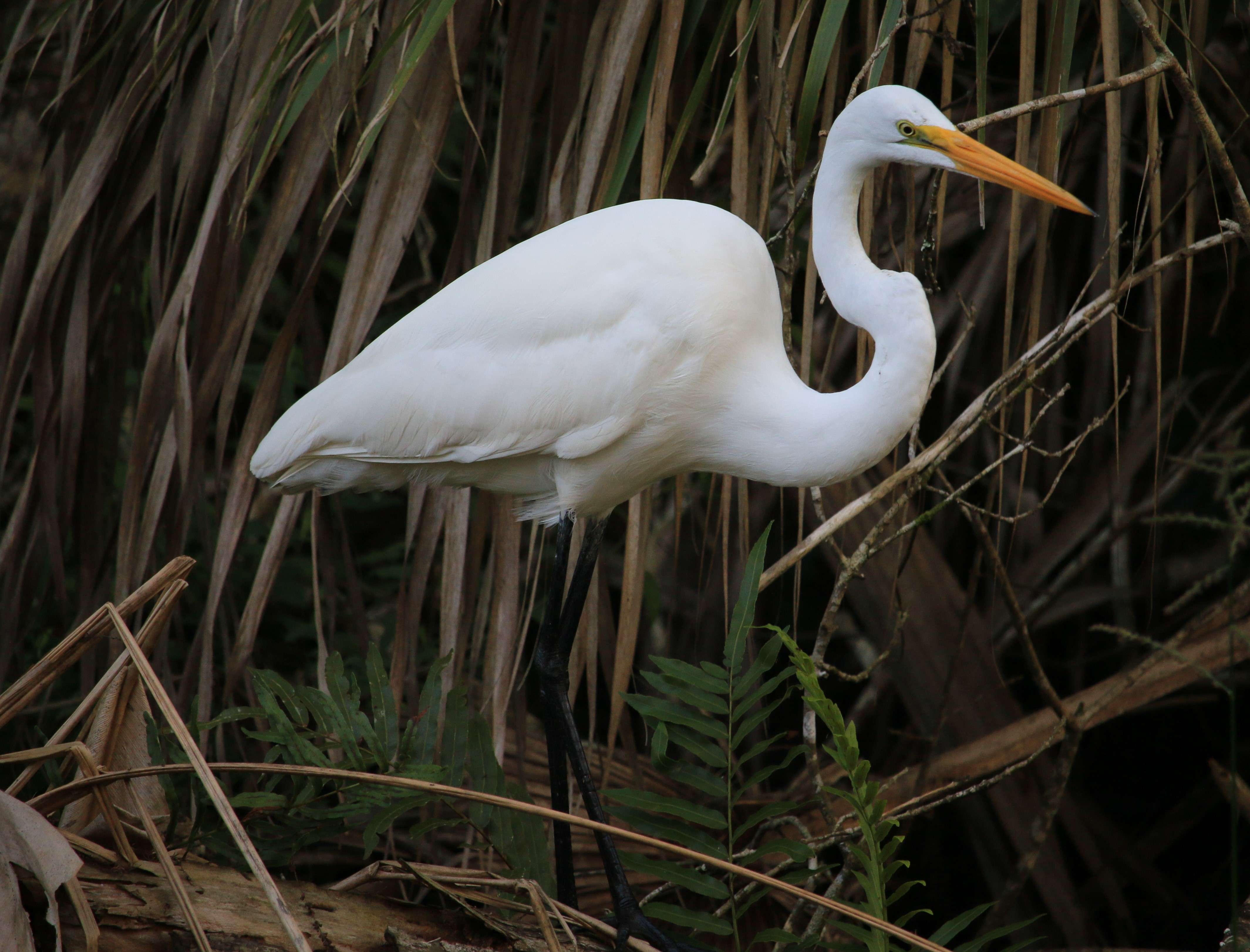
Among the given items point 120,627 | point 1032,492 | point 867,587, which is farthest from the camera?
point 1032,492

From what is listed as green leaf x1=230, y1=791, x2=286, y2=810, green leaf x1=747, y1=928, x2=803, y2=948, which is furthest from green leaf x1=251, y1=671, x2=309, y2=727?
green leaf x1=747, y1=928, x2=803, y2=948

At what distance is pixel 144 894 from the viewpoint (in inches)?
47.8

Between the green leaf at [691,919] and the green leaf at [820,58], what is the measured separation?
1.01 m

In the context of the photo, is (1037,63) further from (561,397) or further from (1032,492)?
(561,397)

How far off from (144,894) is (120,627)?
327mm

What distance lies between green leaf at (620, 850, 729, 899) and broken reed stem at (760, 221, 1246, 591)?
36 centimetres

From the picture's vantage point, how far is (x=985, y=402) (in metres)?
1.52

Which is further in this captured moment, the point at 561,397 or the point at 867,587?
the point at 867,587

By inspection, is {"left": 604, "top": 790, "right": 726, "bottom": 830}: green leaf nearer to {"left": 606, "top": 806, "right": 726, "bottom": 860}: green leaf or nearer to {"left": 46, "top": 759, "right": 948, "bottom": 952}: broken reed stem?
{"left": 606, "top": 806, "right": 726, "bottom": 860}: green leaf

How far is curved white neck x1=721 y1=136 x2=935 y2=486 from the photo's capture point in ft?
4.54

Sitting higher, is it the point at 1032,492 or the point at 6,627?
the point at 1032,492

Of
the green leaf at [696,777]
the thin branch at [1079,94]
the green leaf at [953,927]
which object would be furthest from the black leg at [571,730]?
the thin branch at [1079,94]

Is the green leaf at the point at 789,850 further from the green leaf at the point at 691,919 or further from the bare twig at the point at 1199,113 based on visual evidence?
the bare twig at the point at 1199,113

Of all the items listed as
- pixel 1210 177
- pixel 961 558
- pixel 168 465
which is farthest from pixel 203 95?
pixel 961 558
